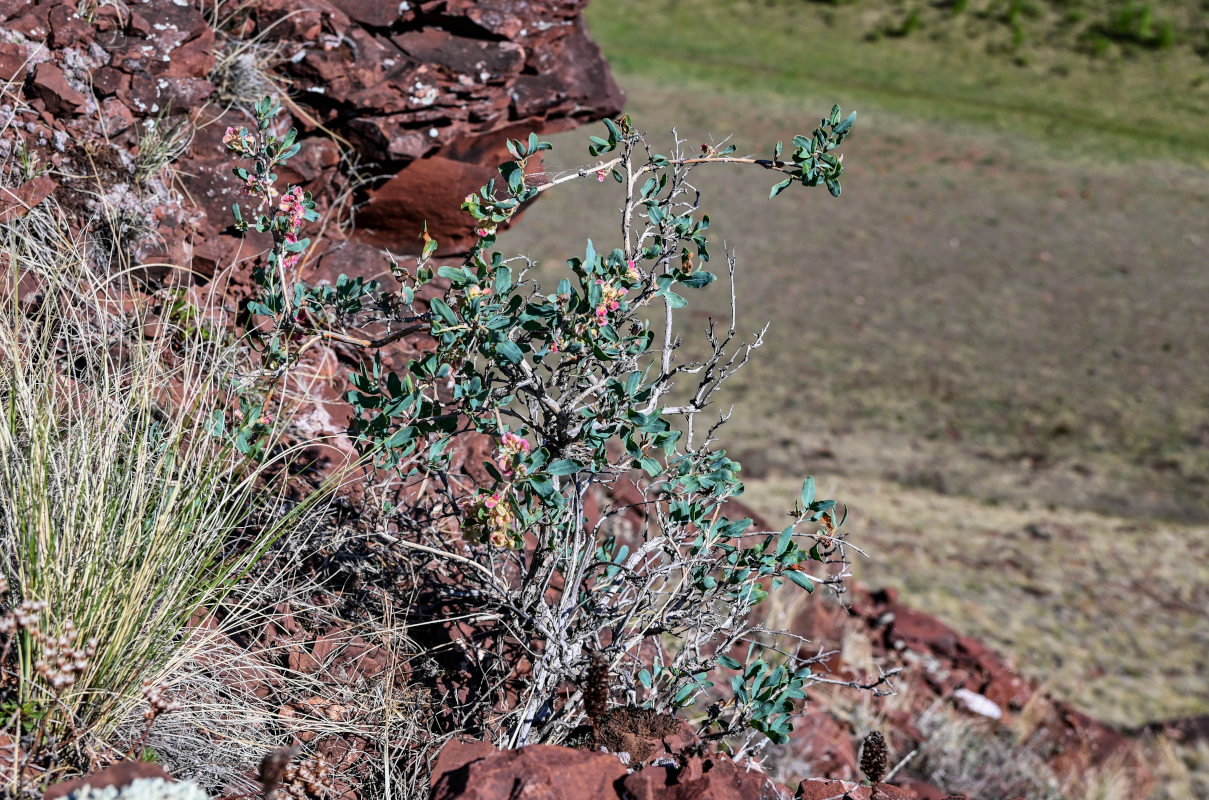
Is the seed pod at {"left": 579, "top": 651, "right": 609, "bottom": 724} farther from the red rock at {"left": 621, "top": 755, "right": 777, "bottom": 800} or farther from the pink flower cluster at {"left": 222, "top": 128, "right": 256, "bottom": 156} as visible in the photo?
Answer: the pink flower cluster at {"left": 222, "top": 128, "right": 256, "bottom": 156}

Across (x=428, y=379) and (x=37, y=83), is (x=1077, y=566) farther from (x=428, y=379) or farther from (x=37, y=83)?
(x=37, y=83)

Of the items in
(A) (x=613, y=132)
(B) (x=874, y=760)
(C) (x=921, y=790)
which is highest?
(A) (x=613, y=132)

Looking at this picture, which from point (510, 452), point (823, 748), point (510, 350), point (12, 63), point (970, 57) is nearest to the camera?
point (510, 350)

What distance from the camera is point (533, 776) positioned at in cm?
196

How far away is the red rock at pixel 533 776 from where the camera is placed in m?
1.94

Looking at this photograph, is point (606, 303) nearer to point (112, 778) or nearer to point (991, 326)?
point (112, 778)

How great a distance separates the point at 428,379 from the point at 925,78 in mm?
17639

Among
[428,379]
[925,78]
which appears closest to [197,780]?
[428,379]

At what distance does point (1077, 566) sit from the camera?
6.39 m

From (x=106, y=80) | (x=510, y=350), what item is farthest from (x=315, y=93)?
(x=510, y=350)

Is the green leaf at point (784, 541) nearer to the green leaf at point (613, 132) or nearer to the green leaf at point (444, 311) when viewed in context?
the green leaf at point (444, 311)

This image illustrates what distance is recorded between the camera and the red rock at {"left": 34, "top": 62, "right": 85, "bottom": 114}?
3344 mm

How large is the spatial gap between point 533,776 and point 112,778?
69 cm

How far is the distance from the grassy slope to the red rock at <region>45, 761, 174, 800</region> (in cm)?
215
